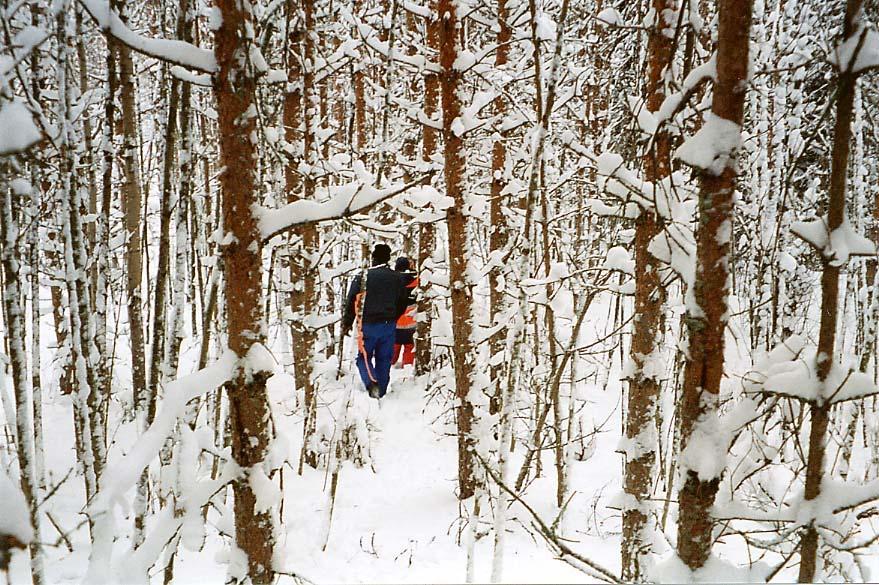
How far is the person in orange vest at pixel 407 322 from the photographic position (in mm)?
8625

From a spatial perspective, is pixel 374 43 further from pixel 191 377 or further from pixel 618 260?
pixel 191 377

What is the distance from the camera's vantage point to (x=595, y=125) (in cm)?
1208

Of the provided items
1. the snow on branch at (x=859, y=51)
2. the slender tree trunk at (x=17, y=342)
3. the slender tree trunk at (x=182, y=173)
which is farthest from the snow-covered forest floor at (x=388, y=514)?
the snow on branch at (x=859, y=51)

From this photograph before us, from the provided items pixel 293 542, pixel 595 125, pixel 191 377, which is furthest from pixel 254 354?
pixel 595 125

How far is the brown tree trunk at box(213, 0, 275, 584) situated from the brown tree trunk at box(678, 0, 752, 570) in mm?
1899

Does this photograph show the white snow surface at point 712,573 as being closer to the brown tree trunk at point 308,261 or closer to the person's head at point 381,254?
the brown tree trunk at point 308,261

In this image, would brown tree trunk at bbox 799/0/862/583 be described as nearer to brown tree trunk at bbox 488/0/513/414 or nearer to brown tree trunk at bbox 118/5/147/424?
brown tree trunk at bbox 118/5/147/424

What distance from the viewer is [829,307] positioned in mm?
1892

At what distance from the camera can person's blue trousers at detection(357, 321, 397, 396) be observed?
8547 millimetres

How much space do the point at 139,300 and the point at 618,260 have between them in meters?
4.39

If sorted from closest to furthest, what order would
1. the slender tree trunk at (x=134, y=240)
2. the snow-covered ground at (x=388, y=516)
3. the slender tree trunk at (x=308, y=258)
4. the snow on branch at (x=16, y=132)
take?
the snow on branch at (x=16, y=132) → the slender tree trunk at (x=134, y=240) → the snow-covered ground at (x=388, y=516) → the slender tree trunk at (x=308, y=258)

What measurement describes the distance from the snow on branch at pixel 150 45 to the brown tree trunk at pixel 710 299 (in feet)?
6.98

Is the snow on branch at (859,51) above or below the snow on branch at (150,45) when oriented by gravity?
below

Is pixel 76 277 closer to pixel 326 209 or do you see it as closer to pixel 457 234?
pixel 326 209
